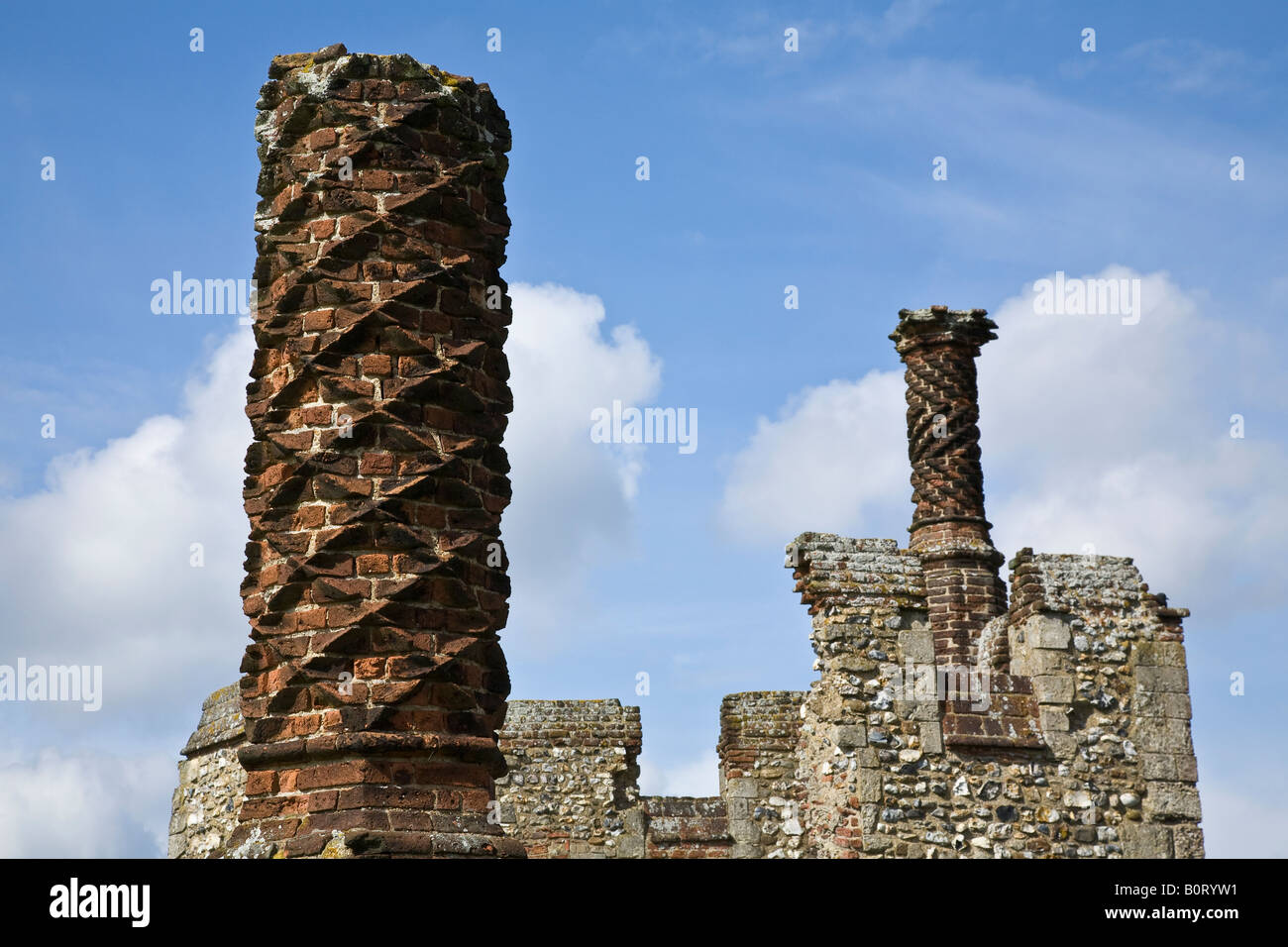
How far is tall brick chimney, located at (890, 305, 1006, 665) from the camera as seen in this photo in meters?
19.2

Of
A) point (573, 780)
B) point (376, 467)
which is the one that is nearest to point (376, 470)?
point (376, 467)

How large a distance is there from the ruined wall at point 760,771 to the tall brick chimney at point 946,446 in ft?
10.8

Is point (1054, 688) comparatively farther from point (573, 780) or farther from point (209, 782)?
point (209, 782)

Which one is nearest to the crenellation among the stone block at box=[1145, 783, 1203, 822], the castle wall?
the castle wall

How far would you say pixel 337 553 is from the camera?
5.17 meters

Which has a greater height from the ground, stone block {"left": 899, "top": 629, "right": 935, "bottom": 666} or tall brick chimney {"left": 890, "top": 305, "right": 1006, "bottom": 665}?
tall brick chimney {"left": 890, "top": 305, "right": 1006, "bottom": 665}

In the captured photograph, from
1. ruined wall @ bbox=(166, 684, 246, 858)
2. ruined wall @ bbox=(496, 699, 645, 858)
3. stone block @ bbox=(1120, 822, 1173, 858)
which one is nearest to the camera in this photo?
stone block @ bbox=(1120, 822, 1173, 858)

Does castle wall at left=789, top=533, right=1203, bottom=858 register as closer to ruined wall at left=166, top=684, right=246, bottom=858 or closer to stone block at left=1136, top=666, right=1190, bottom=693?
stone block at left=1136, top=666, right=1190, bottom=693

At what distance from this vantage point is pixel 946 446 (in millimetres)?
19781

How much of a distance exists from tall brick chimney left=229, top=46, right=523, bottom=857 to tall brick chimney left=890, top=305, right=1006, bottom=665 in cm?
1447

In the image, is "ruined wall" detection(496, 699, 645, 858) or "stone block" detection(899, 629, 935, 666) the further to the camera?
"ruined wall" detection(496, 699, 645, 858)

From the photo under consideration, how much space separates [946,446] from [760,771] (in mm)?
5845

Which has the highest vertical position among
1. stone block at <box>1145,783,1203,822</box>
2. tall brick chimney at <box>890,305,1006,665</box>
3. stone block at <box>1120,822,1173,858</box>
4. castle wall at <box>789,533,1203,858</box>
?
tall brick chimney at <box>890,305,1006,665</box>
